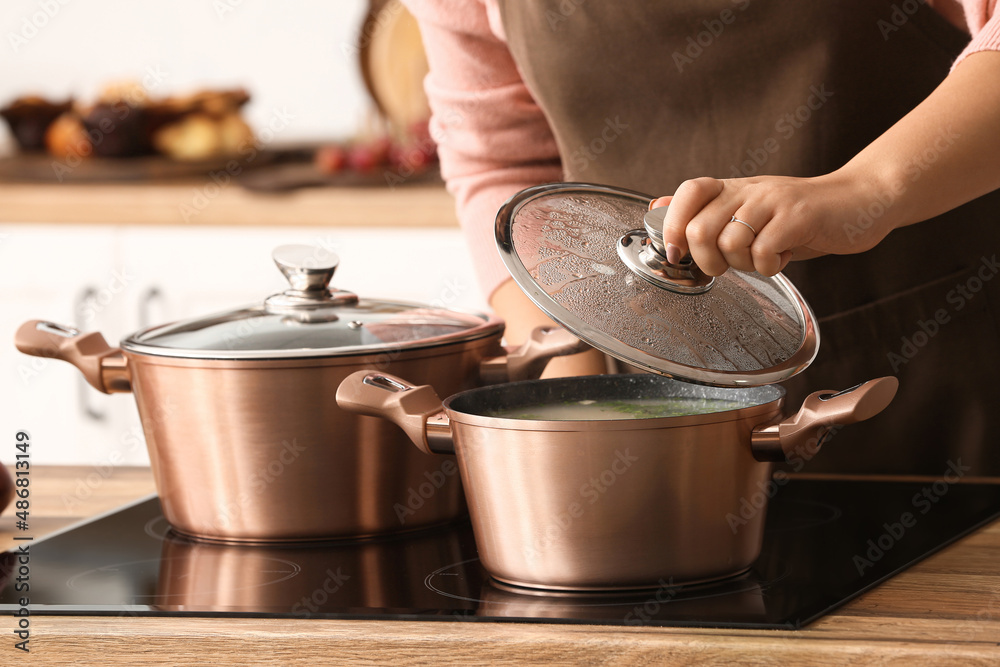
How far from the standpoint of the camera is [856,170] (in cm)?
64

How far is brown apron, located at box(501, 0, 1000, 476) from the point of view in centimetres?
95

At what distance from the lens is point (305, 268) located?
2.46ft

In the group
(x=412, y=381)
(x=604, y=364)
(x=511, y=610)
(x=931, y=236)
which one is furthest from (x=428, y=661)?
(x=931, y=236)

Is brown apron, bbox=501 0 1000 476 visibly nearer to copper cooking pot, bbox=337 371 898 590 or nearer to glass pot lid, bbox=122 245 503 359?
glass pot lid, bbox=122 245 503 359

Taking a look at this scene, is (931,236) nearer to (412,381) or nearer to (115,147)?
(412,381)

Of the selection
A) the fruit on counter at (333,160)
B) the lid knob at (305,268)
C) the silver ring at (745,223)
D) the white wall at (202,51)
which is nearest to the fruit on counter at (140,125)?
the white wall at (202,51)

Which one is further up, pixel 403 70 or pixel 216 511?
pixel 403 70

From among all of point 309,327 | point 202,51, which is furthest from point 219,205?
point 309,327

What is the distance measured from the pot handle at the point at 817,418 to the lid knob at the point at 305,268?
324mm

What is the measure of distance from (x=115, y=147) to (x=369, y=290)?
0.69m

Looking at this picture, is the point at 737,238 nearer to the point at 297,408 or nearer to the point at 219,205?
the point at 297,408

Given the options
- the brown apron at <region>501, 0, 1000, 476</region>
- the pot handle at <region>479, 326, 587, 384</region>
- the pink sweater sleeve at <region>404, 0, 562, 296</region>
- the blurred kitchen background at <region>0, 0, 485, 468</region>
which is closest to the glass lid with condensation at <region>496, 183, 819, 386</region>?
the pot handle at <region>479, 326, 587, 384</region>

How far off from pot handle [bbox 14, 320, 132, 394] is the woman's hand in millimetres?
419

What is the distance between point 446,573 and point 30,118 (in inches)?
84.5
